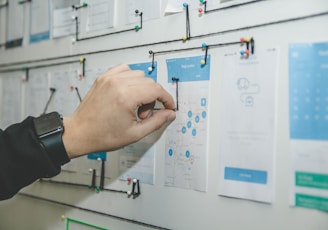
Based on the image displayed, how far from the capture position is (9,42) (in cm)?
153

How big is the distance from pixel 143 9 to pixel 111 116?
1.29 ft

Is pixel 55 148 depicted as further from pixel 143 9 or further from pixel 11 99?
pixel 11 99

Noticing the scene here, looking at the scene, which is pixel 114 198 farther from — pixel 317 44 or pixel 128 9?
pixel 317 44

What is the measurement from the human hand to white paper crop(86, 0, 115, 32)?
317mm

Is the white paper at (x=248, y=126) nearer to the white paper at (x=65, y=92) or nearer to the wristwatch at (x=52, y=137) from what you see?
the wristwatch at (x=52, y=137)

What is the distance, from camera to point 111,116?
2.72 ft

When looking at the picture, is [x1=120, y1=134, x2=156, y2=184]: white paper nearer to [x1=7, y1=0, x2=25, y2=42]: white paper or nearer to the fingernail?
the fingernail

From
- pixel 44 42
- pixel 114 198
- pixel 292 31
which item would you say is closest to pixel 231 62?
pixel 292 31

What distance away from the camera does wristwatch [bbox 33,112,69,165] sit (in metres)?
0.81

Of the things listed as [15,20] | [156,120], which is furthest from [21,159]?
[15,20]

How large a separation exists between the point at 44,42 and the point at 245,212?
1.03m

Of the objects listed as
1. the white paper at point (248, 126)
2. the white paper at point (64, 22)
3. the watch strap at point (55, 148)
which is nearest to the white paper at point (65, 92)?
the white paper at point (64, 22)

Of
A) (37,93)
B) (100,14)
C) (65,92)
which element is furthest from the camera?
(37,93)

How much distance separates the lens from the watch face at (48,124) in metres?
0.83
